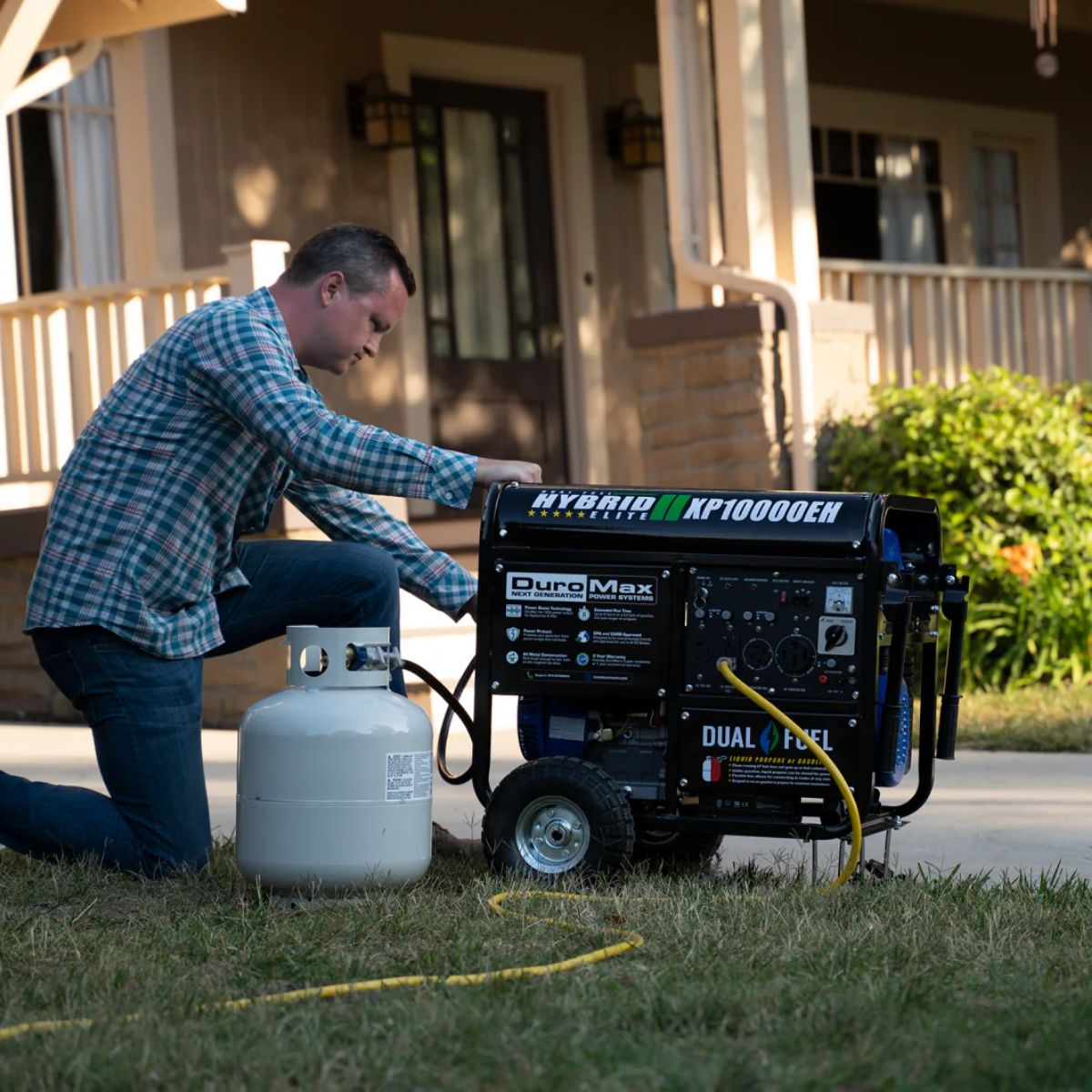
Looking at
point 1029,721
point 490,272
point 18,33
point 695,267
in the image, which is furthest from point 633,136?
point 1029,721

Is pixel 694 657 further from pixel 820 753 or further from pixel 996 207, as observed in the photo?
pixel 996 207

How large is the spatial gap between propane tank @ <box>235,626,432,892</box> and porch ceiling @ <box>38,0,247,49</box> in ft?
15.6

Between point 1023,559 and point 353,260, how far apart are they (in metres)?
4.41

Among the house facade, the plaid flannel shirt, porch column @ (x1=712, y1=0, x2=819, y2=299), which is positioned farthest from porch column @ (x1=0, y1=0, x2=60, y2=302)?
the plaid flannel shirt

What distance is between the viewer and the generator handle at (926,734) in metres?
4.10

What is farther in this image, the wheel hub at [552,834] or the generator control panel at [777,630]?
the wheel hub at [552,834]

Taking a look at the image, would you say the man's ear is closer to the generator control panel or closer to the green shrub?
the generator control panel

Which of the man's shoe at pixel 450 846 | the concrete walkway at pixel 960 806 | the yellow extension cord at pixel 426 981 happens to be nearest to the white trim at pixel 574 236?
the concrete walkway at pixel 960 806

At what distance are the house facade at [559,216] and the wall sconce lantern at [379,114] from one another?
3cm

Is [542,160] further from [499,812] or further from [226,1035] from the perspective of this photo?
[226,1035]

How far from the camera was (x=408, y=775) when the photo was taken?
393 centimetres

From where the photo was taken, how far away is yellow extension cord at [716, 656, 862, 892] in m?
3.83

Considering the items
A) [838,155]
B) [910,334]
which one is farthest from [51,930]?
[838,155]

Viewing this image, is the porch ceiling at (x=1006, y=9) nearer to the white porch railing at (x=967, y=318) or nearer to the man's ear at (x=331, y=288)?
the white porch railing at (x=967, y=318)
